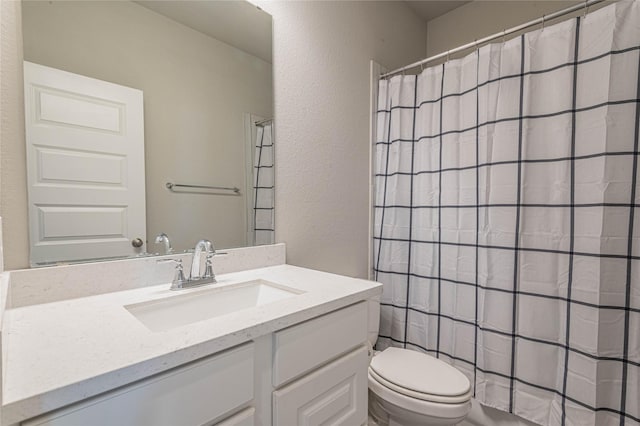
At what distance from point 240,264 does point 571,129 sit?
139 centimetres

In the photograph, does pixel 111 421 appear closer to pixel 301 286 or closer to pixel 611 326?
pixel 301 286

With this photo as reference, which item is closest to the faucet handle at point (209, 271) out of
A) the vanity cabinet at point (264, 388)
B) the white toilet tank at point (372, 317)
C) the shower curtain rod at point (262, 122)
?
the vanity cabinet at point (264, 388)

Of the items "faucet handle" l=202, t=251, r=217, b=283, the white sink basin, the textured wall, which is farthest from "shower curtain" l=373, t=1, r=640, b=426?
the textured wall

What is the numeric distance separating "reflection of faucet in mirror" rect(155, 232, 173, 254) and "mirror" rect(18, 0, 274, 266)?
0.05 feet

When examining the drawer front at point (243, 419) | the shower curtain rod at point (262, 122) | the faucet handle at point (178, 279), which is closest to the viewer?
the drawer front at point (243, 419)

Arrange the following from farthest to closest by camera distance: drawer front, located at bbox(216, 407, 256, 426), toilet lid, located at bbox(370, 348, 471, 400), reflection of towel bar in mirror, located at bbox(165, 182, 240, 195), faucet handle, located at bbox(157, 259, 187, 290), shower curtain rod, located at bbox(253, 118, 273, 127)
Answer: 1. shower curtain rod, located at bbox(253, 118, 273, 127)
2. toilet lid, located at bbox(370, 348, 471, 400)
3. reflection of towel bar in mirror, located at bbox(165, 182, 240, 195)
4. faucet handle, located at bbox(157, 259, 187, 290)
5. drawer front, located at bbox(216, 407, 256, 426)

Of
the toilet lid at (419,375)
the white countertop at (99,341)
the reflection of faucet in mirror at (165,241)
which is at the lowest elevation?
the toilet lid at (419,375)

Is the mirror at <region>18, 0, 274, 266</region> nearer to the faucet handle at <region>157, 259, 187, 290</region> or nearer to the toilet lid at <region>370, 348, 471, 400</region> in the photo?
the faucet handle at <region>157, 259, 187, 290</region>

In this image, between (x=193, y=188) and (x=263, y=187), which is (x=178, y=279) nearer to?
(x=193, y=188)

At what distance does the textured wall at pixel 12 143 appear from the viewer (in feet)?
2.51

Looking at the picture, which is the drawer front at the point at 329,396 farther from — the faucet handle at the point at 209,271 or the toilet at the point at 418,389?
the faucet handle at the point at 209,271

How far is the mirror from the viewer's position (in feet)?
2.85

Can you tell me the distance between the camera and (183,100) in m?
1.10

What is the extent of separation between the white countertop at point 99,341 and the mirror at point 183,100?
8.6 inches
